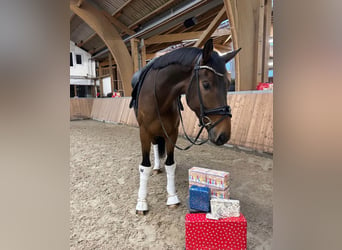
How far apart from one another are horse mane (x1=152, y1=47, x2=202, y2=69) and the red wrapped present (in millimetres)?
1103

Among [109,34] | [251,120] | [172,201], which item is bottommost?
[172,201]

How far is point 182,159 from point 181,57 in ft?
7.23

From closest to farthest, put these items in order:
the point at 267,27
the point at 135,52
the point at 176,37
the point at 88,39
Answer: the point at 267,27 < the point at 176,37 < the point at 135,52 < the point at 88,39

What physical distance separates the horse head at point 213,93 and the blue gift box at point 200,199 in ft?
1.18

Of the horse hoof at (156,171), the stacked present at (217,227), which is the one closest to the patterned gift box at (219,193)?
the stacked present at (217,227)

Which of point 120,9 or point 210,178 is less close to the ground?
point 120,9

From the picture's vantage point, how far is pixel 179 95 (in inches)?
65.2

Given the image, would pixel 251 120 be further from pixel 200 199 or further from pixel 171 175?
pixel 200 199

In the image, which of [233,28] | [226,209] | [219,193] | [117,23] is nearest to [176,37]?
[117,23]

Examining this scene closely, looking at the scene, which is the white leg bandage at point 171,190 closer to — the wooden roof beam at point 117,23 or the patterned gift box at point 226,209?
the patterned gift box at point 226,209

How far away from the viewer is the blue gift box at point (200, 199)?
1.35 meters
